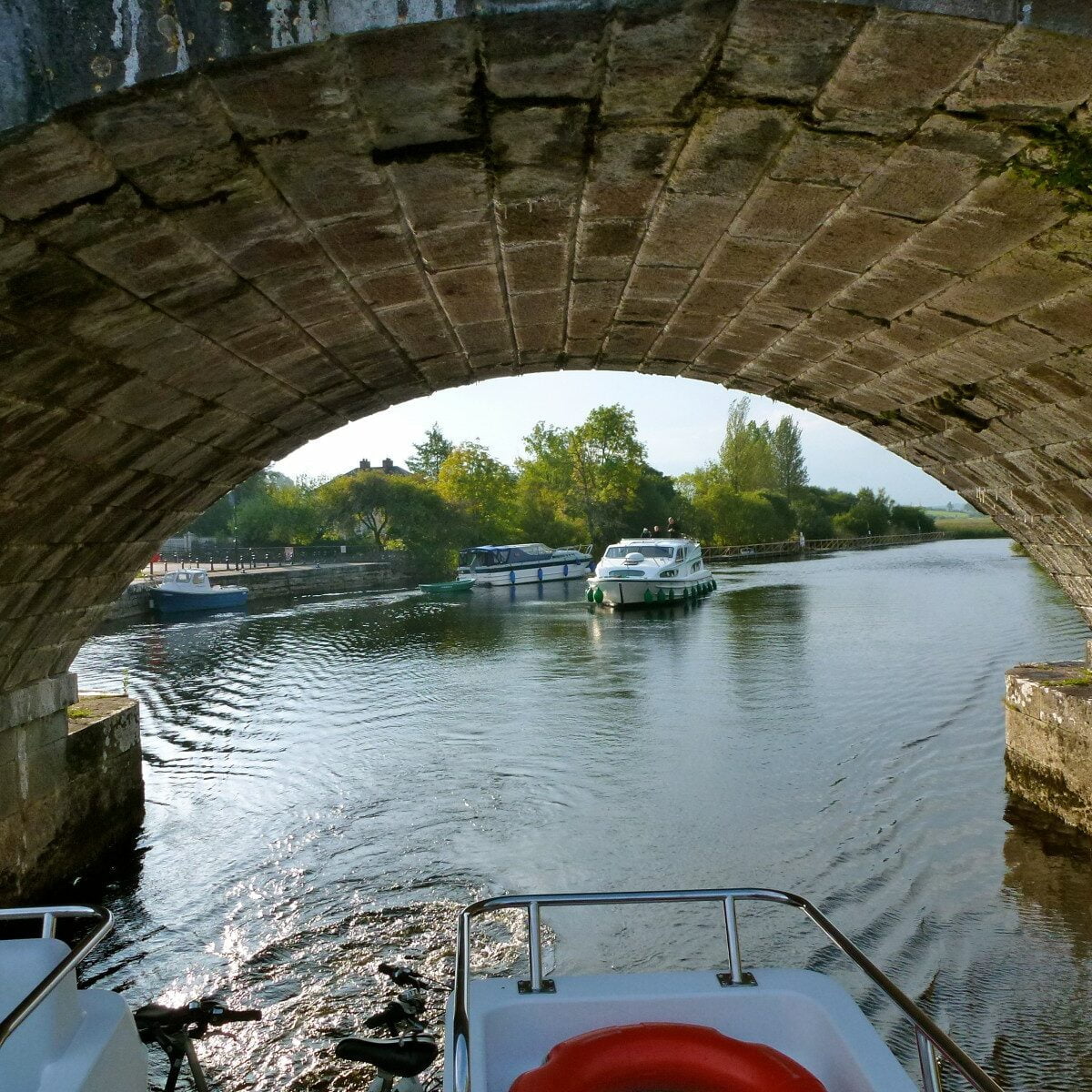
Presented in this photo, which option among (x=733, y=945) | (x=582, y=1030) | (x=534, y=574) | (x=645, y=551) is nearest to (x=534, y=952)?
(x=582, y=1030)

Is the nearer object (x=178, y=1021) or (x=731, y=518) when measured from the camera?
(x=178, y=1021)

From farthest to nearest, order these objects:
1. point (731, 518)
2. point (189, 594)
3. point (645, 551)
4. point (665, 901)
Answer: point (731, 518)
point (645, 551)
point (189, 594)
point (665, 901)

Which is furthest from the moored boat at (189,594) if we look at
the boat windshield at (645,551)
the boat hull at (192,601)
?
the boat windshield at (645,551)

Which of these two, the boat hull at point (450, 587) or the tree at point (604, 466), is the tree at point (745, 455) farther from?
the boat hull at point (450, 587)

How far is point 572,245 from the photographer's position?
14.2 ft

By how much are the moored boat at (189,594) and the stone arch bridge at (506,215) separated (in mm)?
28099

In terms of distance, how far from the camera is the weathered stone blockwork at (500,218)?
94.8 inches

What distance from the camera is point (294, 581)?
42.2 meters

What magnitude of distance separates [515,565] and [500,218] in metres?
40.8

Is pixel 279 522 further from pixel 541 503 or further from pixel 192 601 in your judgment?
pixel 192 601

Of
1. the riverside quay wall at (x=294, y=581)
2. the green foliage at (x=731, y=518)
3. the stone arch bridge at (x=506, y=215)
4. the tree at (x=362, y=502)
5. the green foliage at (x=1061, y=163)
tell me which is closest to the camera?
the stone arch bridge at (x=506, y=215)

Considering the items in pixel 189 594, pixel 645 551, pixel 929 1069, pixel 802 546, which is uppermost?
pixel 645 551

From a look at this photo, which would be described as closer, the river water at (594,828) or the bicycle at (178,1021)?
the bicycle at (178,1021)

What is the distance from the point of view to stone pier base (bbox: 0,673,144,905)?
6.71 metres
